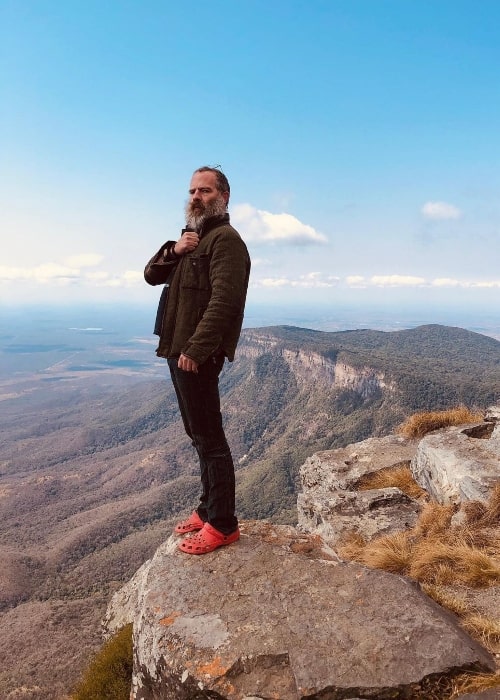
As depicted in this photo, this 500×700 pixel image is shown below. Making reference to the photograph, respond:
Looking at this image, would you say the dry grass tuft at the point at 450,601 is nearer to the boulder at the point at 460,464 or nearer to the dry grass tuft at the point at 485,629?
the dry grass tuft at the point at 485,629

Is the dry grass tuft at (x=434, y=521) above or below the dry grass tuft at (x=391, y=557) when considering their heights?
below

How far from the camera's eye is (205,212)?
390cm

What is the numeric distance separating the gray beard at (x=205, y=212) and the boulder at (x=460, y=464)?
5.39 m

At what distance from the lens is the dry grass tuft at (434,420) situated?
9.65 m

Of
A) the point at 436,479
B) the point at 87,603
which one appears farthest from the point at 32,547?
the point at 436,479

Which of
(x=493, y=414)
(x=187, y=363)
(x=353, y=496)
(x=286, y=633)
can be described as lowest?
(x=353, y=496)

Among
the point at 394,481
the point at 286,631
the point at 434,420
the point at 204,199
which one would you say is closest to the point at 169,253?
the point at 204,199

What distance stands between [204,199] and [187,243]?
1.69 ft

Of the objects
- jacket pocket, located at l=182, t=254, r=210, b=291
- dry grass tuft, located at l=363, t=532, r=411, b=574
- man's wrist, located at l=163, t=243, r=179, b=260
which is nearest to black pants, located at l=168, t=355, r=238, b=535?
jacket pocket, located at l=182, t=254, r=210, b=291

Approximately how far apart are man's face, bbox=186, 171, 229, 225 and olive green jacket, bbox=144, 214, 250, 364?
84mm

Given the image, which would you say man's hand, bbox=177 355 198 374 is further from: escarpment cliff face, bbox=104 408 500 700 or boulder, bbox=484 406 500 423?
boulder, bbox=484 406 500 423

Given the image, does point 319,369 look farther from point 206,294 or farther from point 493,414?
point 206,294

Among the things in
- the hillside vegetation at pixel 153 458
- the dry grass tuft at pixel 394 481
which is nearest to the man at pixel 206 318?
the dry grass tuft at pixel 394 481

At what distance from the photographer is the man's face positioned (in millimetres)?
3902
